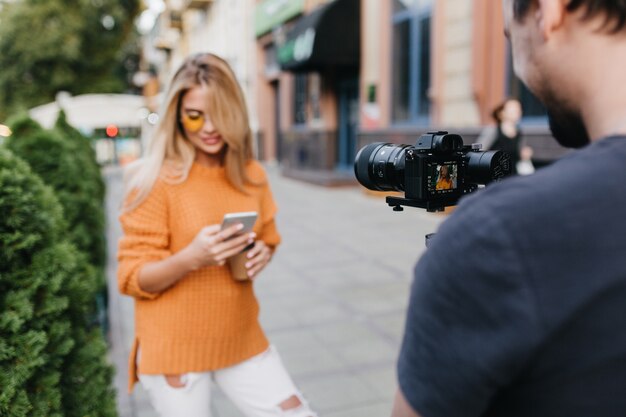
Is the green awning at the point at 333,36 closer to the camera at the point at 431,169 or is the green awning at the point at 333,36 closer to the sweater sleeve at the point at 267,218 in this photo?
the sweater sleeve at the point at 267,218

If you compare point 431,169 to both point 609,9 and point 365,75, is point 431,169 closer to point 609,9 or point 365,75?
point 609,9

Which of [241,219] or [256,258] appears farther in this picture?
[256,258]

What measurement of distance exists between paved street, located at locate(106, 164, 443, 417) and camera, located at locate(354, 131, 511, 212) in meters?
2.44

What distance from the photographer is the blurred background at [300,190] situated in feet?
6.19

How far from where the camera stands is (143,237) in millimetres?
2115

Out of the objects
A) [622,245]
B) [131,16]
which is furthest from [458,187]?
[131,16]

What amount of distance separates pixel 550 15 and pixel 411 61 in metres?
10.9

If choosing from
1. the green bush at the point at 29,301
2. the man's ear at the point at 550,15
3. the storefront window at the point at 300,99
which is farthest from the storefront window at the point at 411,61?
the man's ear at the point at 550,15

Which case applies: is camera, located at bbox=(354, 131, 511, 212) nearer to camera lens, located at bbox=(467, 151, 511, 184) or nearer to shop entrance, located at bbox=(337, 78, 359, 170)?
A: camera lens, located at bbox=(467, 151, 511, 184)

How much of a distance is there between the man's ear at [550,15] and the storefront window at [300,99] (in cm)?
1665

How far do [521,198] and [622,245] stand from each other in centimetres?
13

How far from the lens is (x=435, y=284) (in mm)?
737

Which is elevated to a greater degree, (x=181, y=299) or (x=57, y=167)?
(x=57, y=167)

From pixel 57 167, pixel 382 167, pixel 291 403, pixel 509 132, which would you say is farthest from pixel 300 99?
pixel 382 167
